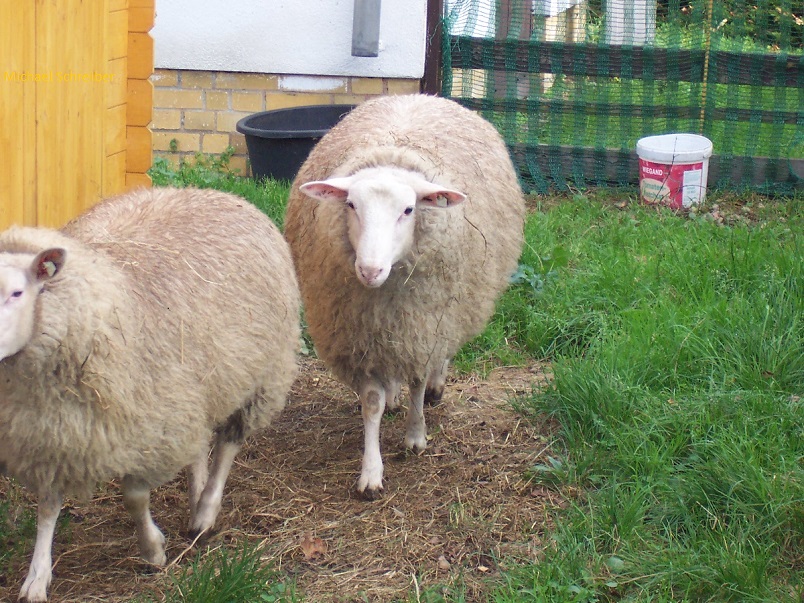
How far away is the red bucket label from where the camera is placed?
6496 millimetres

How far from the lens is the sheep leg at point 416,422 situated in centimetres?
388

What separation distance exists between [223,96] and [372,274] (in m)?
4.22

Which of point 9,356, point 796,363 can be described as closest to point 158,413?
point 9,356

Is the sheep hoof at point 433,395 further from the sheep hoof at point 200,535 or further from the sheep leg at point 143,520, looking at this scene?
the sheep leg at point 143,520

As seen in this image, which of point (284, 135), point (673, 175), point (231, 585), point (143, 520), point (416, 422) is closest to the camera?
point (231, 585)

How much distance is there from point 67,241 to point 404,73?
4.49 m

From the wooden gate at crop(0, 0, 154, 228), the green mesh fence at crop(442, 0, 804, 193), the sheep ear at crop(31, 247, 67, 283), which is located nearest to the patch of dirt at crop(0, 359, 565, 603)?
the sheep ear at crop(31, 247, 67, 283)

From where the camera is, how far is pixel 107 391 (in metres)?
2.68

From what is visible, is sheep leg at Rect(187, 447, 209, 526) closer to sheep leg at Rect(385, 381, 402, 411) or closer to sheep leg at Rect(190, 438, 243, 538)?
sheep leg at Rect(190, 438, 243, 538)

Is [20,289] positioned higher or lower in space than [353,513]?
higher

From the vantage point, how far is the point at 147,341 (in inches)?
112

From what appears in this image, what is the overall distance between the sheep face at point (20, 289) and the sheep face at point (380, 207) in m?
1.00

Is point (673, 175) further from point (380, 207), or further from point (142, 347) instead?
point (142, 347)

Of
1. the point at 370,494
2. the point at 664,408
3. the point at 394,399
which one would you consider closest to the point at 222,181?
the point at 394,399
